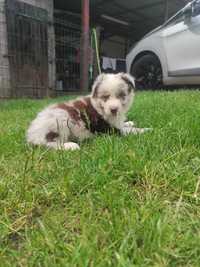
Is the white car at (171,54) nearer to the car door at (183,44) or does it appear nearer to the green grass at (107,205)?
the car door at (183,44)

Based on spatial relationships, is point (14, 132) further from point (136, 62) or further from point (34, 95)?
point (34, 95)

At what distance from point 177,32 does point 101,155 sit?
6.61 meters

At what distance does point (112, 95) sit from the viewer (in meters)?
4.04

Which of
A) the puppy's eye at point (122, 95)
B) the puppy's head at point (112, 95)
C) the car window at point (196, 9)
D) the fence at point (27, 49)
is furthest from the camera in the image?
the fence at point (27, 49)

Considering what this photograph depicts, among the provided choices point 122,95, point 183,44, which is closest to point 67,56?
point 183,44

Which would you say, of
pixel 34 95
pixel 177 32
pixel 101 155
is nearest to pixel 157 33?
pixel 177 32

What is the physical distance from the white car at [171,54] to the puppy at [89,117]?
433cm

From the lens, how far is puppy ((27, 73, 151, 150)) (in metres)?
3.53

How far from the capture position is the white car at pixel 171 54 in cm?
812

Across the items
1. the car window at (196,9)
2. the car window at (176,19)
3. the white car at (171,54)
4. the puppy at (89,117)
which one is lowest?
the puppy at (89,117)

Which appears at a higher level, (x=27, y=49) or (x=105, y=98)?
(x=27, y=49)

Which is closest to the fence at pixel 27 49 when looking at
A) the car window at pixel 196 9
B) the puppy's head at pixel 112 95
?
the car window at pixel 196 9

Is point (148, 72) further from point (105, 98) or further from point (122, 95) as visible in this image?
point (105, 98)

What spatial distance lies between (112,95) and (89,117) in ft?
1.20
